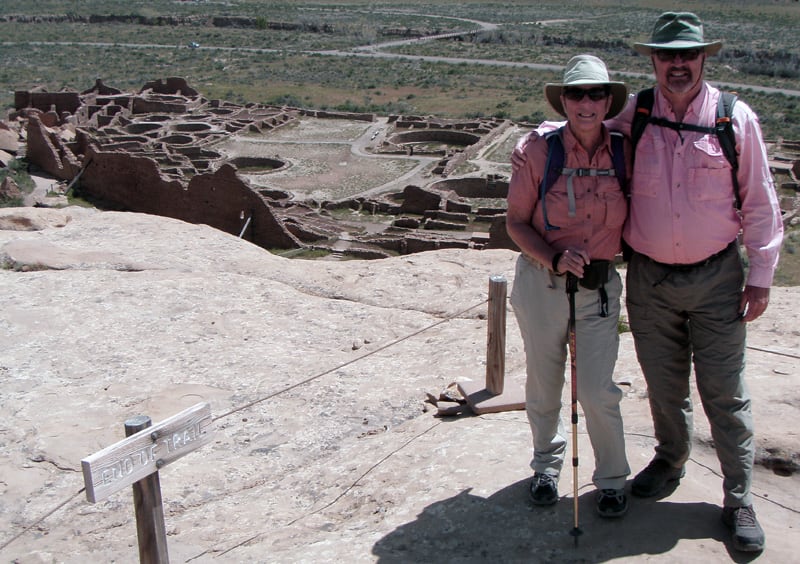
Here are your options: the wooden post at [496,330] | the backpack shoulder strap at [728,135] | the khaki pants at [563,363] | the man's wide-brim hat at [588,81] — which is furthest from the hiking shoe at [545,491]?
the man's wide-brim hat at [588,81]

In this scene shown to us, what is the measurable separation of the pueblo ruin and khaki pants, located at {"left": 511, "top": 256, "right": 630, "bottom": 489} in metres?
16.6

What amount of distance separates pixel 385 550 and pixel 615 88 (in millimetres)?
2561

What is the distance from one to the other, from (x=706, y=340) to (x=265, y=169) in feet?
103

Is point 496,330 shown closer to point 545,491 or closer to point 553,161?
point 545,491

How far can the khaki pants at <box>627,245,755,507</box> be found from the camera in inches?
167

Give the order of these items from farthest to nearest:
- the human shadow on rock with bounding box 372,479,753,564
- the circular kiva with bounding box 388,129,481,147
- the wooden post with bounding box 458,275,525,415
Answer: the circular kiva with bounding box 388,129,481,147, the wooden post with bounding box 458,275,525,415, the human shadow on rock with bounding box 372,479,753,564

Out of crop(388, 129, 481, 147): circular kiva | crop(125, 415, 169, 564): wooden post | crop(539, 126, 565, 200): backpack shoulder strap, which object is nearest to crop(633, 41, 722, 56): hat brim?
crop(539, 126, 565, 200): backpack shoulder strap

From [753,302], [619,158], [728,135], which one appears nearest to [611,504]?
[753,302]

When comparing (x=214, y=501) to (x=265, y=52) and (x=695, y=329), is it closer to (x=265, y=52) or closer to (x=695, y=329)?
(x=695, y=329)

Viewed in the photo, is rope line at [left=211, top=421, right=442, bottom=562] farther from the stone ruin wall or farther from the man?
the stone ruin wall

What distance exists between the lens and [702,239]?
4148 mm

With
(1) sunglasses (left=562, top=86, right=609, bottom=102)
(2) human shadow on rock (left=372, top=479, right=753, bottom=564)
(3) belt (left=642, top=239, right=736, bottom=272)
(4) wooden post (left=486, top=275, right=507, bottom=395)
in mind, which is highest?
(1) sunglasses (left=562, top=86, right=609, bottom=102)

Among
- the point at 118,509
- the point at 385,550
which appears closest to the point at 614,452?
the point at 385,550

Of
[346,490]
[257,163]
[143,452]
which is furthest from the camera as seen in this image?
[257,163]
